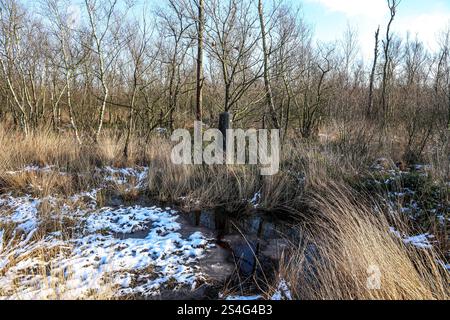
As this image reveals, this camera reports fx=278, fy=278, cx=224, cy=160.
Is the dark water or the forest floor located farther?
the dark water

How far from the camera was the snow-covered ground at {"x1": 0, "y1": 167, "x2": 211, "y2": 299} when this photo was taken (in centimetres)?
245

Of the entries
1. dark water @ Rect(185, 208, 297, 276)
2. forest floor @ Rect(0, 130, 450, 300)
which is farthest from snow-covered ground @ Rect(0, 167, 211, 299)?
dark water @ Rect(185, 208, 297, 276)

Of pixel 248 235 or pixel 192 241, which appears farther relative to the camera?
pixel 248 235

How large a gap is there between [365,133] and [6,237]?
6842 mm

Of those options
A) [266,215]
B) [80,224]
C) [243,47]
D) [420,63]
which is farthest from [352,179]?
[420,63]

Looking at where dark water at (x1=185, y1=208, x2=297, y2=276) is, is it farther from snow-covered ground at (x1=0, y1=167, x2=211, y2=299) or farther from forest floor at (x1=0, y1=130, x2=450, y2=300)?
snow-covered ground at (x1=0, y1=167, x2=211, y2=299)

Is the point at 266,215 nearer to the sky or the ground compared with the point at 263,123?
nearer to the ground

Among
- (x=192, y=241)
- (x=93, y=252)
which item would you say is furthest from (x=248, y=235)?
(x=93, y=252)

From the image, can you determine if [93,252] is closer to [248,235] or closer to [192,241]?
[192,241]

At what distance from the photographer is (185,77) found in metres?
10.0

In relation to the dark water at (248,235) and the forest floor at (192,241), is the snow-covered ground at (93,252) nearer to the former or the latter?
the forest floor at (192,241)

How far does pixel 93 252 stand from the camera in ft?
10.2

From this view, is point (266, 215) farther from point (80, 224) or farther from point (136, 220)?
point (80, 224)

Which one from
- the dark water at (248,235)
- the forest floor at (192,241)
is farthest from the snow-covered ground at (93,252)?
the dark water at (248,235)
